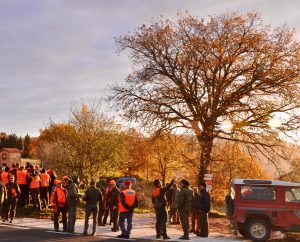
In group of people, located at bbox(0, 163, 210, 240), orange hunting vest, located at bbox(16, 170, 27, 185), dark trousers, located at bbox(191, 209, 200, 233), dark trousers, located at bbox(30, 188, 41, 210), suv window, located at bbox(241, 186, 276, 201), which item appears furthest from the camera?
orange hunting vest, located at bbox(16, 170, 27, 185)

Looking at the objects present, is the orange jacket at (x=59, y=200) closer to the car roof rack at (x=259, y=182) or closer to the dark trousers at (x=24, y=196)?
the dark trousers at (x=24, y=196)

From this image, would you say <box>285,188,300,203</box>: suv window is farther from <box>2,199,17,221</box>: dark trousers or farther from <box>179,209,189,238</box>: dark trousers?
<box>2,199,17,221</box>: dark trousers

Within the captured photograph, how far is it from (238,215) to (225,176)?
1331 cm

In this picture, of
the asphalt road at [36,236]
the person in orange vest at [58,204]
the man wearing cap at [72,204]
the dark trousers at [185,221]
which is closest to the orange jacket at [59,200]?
the person in orange vest at [58,204]

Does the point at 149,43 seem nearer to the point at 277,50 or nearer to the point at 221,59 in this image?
the point at 221,59

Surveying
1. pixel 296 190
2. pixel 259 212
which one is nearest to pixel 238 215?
pixel 259 212

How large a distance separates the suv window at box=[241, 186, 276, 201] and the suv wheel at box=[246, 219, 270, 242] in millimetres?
742

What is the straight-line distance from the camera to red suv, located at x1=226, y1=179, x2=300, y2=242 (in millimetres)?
13508

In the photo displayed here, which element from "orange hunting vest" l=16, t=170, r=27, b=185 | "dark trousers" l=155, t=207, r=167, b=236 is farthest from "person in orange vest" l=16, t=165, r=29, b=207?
"dark trousers" l=155, t=207, r=167, b=236

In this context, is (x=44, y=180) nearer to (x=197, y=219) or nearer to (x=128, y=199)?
(x=128, y=199)

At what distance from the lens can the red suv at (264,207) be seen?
44.3ft

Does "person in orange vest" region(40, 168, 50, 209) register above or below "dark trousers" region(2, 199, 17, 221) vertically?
above

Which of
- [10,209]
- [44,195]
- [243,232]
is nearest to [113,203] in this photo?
[10,209]

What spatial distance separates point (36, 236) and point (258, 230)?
7.16 metres
